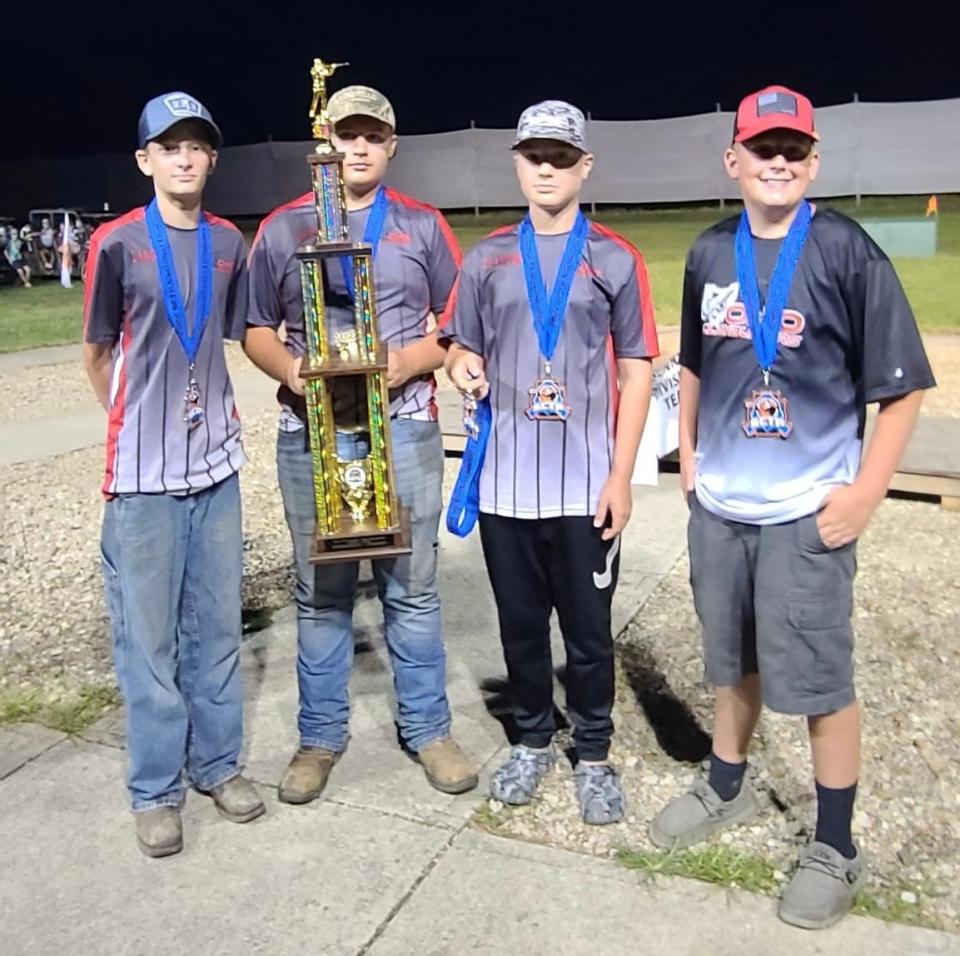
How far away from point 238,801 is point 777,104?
2.26 metres

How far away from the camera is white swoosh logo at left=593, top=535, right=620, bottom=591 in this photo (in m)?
3.03

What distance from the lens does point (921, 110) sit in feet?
75.4

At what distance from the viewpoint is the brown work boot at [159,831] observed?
118 inches

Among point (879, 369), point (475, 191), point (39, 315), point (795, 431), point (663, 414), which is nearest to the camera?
point (879, 369)

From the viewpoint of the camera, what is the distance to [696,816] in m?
2.97

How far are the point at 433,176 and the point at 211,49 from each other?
12.0 meters

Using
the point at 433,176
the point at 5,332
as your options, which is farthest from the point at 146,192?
the point at 5,332

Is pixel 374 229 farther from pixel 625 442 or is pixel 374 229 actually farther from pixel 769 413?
pixel 769 413

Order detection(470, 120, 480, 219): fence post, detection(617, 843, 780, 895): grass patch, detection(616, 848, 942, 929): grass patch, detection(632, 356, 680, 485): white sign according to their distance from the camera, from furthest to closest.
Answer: detection(470, 120, 480, 219): fence post < detection(632, 356, 680, 485): white sign < detection(617, 843, 780, 895): grass patch < detection(616, 848, 942, 929): grass patch

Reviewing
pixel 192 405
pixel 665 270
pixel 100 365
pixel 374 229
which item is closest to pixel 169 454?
pixel 192 405

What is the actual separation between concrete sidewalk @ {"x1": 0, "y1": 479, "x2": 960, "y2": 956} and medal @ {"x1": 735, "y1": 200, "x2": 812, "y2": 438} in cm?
114

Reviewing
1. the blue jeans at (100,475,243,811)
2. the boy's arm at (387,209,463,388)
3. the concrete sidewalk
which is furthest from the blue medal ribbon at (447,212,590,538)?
the concrete sidewalk

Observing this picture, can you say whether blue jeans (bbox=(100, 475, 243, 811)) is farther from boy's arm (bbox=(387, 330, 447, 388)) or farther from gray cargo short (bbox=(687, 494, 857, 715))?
gray cargo short (bbox=(687, 494, 857, 715))

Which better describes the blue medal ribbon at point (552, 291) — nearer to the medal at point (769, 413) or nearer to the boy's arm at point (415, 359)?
the boy's arm at point (415, 359)
